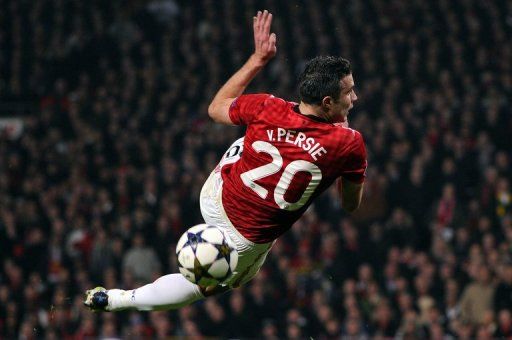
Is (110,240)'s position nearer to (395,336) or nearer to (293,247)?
(293,247)

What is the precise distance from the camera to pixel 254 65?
6.55m

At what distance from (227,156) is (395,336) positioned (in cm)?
596

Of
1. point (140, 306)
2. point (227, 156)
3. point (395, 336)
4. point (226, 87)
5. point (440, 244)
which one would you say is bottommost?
point (395, 336)

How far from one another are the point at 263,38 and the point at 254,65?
19 cm

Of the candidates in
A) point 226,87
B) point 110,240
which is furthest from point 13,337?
point 226,87

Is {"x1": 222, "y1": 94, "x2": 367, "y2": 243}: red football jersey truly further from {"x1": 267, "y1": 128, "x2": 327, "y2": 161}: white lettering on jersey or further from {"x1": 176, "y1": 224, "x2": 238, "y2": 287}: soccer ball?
{"x1": 176, "y1": 224, "x2": 238, "y2": 287}: soccer ball

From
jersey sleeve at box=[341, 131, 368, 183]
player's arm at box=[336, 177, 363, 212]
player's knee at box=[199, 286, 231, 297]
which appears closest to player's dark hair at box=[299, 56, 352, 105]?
jersey sleeve at box=[341, 131, 368, 183]

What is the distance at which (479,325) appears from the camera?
11594 mm

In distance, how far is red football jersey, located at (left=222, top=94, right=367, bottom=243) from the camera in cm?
627

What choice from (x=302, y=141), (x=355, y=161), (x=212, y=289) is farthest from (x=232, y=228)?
(x=355, y=161)

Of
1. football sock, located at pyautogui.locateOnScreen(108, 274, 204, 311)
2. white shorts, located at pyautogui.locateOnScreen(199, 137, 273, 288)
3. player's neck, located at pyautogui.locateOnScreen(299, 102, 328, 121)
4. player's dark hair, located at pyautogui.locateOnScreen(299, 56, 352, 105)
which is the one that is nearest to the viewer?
player's dark hair, located at pyautogui.locateOnScreen(299, 56, 352, 105)

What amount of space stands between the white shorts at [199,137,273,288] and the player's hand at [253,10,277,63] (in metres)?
0.62

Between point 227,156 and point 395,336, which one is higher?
point 227,156

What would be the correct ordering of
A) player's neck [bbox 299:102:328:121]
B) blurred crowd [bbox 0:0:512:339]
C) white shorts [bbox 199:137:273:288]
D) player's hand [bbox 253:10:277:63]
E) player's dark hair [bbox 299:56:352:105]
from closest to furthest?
player's dark hair [bbox 299:56:352:105] → player's neck [bbox 299:102:328:121] → player's hand [bbox 253:10:277:63] → white shorts [bbox 199:137:273:288] → blurred crowd [bbox 0:0:512:339]
